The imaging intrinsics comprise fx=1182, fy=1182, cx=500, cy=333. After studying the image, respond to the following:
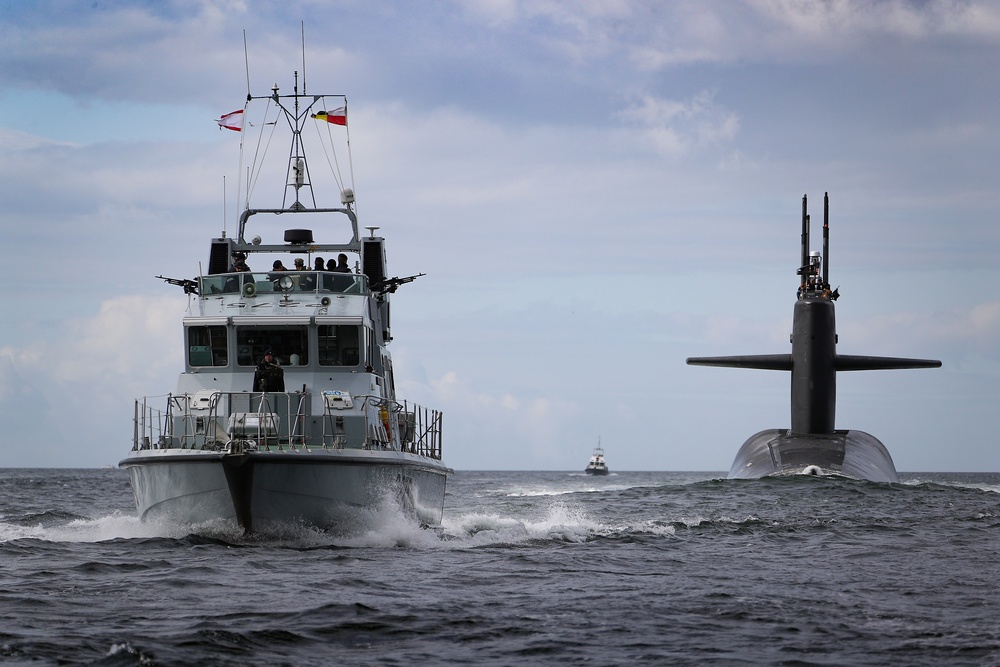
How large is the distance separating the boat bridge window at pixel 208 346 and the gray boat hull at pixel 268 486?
81.8 inches

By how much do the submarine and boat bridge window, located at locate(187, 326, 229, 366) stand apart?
2811 cm

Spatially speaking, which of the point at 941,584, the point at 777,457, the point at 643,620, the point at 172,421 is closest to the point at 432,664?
the point at 643,620

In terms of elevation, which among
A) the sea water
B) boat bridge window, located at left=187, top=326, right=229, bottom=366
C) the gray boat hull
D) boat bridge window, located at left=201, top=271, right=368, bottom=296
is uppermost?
boat bridge window, located at left=201, top=271, right=368, bottom=296

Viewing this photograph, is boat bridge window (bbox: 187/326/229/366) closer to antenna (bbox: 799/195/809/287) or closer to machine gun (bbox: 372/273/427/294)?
machine gun (bbox: 372/273/427/294)

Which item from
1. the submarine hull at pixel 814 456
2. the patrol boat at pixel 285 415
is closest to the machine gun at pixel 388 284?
the patrol boat at pixel 285 415

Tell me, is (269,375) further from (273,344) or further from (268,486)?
(268,486)

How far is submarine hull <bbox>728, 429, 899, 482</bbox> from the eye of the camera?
137 feet

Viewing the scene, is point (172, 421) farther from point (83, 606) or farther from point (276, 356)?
point (83, 606)

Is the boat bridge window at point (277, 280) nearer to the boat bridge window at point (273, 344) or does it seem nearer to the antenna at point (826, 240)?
the boat bridge window at point (273, 344)

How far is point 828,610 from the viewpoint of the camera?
39.6 ft

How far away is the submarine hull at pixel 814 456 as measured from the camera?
41.7m

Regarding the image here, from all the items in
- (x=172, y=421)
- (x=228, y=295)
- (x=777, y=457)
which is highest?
(x=228, y=295)

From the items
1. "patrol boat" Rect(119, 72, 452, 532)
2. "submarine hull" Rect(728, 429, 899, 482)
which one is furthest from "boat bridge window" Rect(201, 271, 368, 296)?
"submarine hull" Rect(728, 429, 899, 482)

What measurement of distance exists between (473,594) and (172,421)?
7812 millimetres
